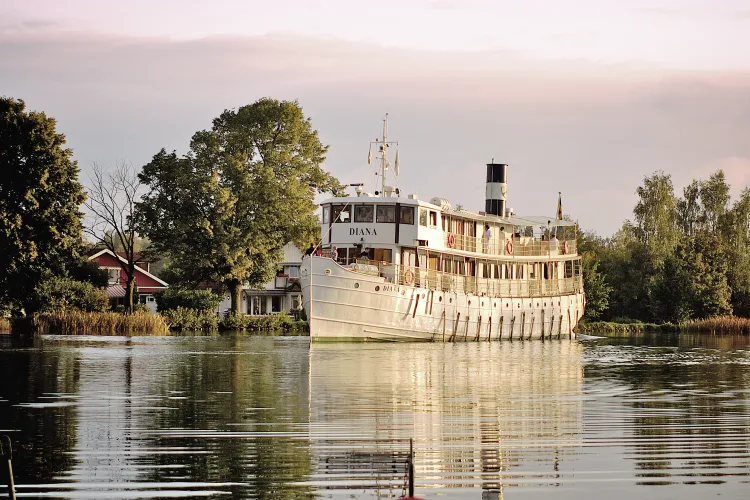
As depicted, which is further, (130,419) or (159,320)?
(159,320)

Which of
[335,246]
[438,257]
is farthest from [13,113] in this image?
[438,257]

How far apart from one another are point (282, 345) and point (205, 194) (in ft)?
73.0

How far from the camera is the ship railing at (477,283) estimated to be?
52344 millimetres

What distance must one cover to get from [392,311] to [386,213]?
4.71 m

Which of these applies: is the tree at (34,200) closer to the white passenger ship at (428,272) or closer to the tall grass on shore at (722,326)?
the white passenger ship at (428,272)

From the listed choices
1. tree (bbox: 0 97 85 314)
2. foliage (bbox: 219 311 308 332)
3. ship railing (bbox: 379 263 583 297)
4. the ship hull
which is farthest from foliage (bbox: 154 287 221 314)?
the ship hull

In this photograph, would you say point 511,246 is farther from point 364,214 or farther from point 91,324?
point 91,324

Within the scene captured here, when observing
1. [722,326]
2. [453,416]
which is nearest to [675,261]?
[722,326]

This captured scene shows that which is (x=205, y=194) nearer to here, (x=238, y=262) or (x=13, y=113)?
(x=238, y=262)

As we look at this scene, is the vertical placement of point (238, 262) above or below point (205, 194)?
below

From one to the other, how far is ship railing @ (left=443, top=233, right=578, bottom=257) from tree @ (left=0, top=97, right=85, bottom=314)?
20.1 metres

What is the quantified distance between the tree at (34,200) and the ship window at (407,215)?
18131mm

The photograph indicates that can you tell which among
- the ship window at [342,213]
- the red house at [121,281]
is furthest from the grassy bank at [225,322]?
the ship window at [342,213]

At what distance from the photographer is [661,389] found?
2834 centimetres
